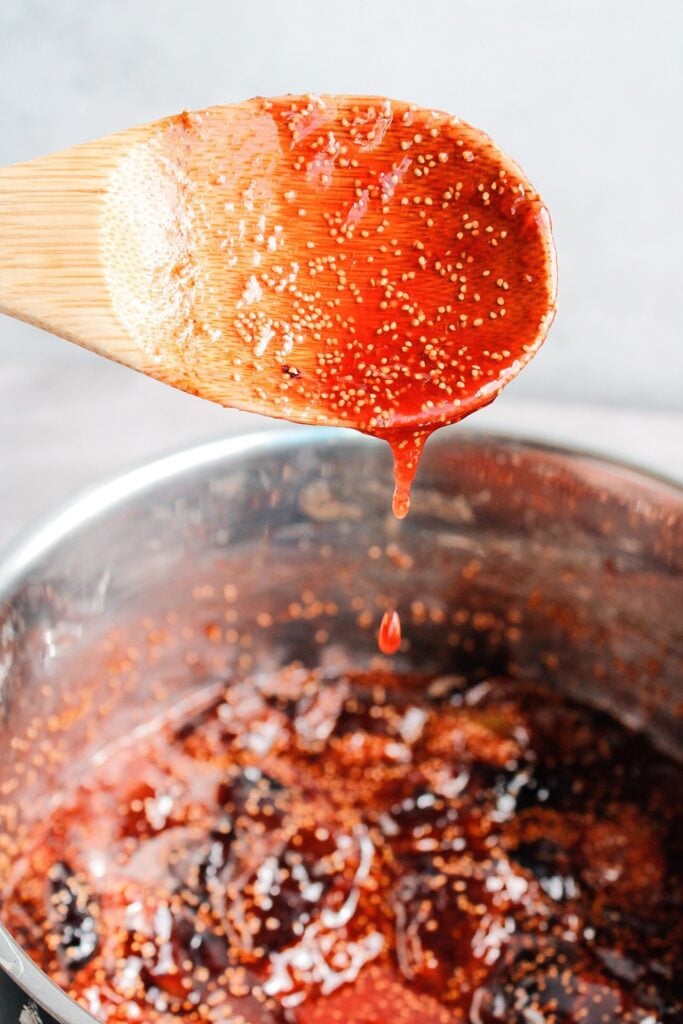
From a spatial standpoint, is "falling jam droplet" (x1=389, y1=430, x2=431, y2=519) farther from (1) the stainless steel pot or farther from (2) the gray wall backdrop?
(2) the gray wall backdrop

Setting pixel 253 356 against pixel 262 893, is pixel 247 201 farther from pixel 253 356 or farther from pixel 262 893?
pixel 262 893

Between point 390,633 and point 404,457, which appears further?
point 390,633

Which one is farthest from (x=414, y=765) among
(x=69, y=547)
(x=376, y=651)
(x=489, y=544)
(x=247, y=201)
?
(x=247, y=201)

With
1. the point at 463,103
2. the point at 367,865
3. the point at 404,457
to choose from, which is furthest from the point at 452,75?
the point at 367,865

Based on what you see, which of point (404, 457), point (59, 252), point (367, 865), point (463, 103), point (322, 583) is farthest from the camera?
point (463, 103)

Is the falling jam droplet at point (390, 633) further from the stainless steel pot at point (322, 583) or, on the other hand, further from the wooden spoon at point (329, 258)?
the wooden spoon at point (329, 258)

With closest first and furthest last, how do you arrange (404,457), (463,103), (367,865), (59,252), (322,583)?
(59,252), (404,457), (367,865), (322,583), (463,103)

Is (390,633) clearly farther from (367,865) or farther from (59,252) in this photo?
(59,252)

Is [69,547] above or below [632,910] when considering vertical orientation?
above
